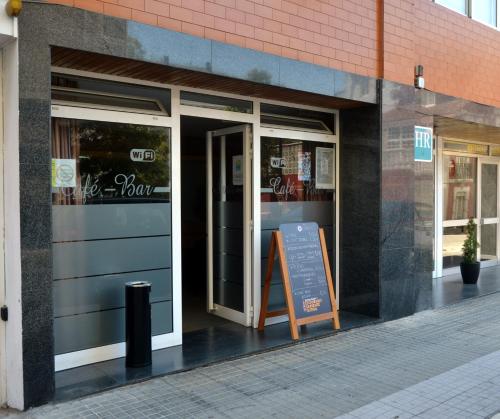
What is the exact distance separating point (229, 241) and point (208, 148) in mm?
1250

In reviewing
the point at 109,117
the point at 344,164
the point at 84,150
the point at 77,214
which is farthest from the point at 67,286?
the point at 344,164

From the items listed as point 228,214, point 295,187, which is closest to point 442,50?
point 295,187

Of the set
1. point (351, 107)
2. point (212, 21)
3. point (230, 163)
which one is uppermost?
point (212, 21)

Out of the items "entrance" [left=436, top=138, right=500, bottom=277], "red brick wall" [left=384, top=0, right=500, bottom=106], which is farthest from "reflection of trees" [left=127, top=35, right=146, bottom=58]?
"entrance" [left=436, top=138, right=500, bottom=277]

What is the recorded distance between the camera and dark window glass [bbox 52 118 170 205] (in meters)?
4.84

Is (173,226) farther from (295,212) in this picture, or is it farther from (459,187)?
(459,187)

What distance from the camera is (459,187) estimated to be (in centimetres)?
1109

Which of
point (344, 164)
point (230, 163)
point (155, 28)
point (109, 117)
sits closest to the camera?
point (155, 28)

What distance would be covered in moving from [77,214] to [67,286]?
2.19ft

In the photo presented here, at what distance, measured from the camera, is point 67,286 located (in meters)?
4.93

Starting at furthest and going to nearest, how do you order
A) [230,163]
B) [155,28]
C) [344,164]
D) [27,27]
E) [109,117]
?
1. [344,164]
2. [230,163]
3. [109,117]
4. [155,28]
5. [27,27]

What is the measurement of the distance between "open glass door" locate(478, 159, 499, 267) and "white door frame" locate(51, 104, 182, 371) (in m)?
8.38

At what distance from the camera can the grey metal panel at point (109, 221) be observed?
487cm

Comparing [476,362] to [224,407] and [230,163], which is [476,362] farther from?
[230,163]
